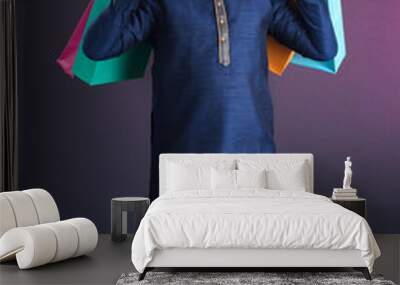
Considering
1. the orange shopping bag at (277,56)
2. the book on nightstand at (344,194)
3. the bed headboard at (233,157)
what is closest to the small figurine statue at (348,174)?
the book on nightstand at (344,194)

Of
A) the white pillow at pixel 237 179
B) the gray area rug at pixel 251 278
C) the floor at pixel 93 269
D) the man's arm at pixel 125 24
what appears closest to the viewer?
the gray area rug at pixel 251 278

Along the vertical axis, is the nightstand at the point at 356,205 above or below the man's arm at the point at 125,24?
below

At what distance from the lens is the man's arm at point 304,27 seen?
21.6 feet

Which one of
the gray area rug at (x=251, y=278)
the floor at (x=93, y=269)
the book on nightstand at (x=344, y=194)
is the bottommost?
the floor at (x=93, y=269)

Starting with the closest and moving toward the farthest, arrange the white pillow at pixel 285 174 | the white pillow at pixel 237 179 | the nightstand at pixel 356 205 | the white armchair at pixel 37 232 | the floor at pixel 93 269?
the floor at pixel 93 269 < the white armchair at pixel 37 232 < the white pillow at pixel 237 179 < the white pillow at pixel 285 174 < the nightstand at pixel 356 205

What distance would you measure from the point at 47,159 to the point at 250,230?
9.70 ft

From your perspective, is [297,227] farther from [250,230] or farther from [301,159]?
[301,159]

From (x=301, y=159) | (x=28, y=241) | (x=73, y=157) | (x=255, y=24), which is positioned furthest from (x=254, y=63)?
(x=28, y=241)

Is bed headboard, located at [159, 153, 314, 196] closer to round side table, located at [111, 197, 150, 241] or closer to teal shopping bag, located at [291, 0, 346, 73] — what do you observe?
round side table, located at [111, 197, 150, 241]

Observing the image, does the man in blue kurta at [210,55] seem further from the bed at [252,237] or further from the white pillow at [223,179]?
the bed at [252,237]

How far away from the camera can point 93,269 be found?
5.04m

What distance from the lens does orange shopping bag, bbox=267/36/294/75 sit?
6.65 m

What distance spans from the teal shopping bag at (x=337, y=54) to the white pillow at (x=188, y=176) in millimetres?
1330

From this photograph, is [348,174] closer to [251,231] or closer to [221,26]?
[221,26]
